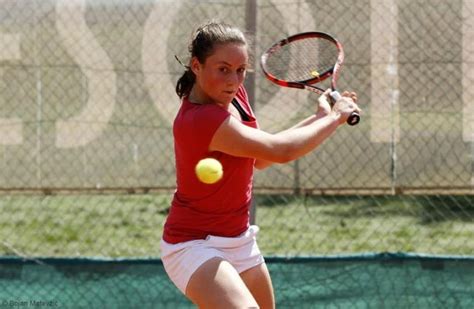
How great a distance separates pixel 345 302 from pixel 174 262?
69.8 inches

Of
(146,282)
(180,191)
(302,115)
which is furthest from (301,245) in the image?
(180,191)

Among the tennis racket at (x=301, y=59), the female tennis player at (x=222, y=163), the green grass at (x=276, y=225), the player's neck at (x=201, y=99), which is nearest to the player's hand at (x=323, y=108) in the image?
the female tennis player at (x=222, y=163)

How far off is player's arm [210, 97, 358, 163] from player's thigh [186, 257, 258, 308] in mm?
396

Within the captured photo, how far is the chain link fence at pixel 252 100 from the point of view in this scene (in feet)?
18.5

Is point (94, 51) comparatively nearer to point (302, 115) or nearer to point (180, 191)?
point (302, 115)

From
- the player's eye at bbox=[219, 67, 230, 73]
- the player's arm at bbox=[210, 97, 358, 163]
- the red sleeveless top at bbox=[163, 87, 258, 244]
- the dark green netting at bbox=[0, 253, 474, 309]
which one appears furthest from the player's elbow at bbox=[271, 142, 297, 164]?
the dark green netting at bbox=[0, 253, 474, 309]

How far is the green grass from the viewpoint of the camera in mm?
6156

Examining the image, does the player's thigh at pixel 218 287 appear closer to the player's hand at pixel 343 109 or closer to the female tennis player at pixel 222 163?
the female tennis player at pixel 222 163

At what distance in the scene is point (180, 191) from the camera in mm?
3787

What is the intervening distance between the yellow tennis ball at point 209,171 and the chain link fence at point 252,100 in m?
2.00

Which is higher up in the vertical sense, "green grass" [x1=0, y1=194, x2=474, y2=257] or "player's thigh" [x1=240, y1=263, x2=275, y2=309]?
"player's thigh" [x1=240, y1=263, x2=275, y2=309]

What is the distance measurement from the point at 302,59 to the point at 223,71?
3.99 ft

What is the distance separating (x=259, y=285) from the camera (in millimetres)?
3854

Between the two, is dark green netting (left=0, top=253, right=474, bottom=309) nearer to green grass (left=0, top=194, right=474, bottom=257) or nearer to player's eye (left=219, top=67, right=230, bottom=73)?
green grass (left=0, top=194, right=474, bottom=257)
